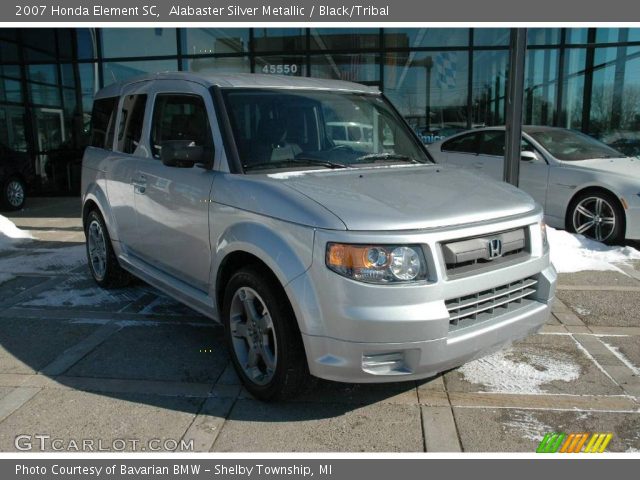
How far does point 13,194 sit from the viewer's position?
11594 mm

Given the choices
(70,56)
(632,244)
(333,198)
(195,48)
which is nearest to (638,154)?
(632,244)

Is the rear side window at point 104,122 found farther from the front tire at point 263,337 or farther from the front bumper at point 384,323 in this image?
the front bumper at point 384,323

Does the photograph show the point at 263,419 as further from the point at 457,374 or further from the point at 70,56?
the point at 70,56

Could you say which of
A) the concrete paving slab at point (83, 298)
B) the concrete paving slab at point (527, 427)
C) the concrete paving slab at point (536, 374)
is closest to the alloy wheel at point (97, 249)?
the concrete paving slab at point (83, 298)

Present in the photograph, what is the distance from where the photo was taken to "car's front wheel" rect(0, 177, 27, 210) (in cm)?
1138

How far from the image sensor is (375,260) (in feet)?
9.18

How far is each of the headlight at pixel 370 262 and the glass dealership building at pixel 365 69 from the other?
961cm

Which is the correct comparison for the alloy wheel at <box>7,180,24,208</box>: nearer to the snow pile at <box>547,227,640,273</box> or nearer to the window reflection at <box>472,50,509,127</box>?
the window reflection at <box>472,50,509,127</box>

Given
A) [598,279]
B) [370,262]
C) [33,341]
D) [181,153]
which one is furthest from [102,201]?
[598,279]

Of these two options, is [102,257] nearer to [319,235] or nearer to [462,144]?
[319,235]

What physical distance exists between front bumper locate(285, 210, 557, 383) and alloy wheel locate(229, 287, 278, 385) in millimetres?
373

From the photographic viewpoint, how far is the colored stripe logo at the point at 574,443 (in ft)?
9.64

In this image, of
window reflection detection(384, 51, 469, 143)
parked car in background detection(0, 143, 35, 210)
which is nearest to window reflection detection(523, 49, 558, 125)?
window reflection detection(384, 51, 469, 143)

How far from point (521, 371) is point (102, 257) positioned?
4007 millimetres
